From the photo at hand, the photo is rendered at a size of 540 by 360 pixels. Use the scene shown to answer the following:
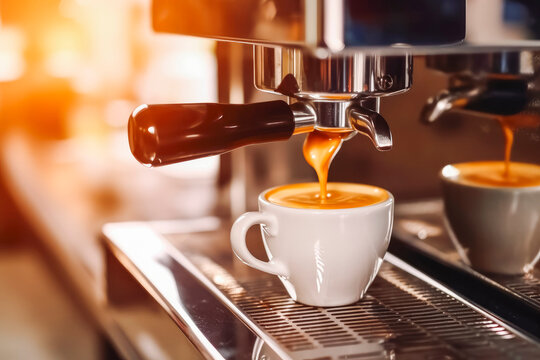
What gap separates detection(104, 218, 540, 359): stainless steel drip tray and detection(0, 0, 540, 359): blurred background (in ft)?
0.24

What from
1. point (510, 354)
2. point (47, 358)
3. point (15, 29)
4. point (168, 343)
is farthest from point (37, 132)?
point (510, 354)

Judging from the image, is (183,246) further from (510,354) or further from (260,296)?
(510,354)

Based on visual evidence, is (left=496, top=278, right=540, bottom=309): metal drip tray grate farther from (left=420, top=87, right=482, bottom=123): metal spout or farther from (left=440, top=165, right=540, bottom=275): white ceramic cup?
(left=420, top=87, right=482, bottom=123): metal spout

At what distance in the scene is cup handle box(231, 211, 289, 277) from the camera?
50 centimetres

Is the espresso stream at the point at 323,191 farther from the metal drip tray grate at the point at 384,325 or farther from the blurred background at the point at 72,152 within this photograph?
the blurred background at the point at 72,152

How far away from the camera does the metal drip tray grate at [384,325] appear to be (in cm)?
42

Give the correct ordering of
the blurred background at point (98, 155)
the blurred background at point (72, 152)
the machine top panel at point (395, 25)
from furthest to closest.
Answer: the blurred background at point (72, 152), the blurred background at point (98, 155), the machine top panel at point (395, 25)

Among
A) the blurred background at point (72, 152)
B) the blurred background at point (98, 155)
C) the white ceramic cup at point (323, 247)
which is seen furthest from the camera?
the blurred background at point (72, 152)

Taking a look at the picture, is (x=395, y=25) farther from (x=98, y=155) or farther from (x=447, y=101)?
(x=98, y=155)

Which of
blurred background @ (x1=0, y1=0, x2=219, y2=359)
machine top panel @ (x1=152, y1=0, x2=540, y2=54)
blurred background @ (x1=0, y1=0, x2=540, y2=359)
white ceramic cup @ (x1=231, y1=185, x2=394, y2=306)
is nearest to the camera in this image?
machine top panel @ (x1=152, y1=0, x2=540, y2=54)

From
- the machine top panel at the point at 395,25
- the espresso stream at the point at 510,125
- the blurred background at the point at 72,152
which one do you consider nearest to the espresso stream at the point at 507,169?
the espresso stream at the point at 510,125

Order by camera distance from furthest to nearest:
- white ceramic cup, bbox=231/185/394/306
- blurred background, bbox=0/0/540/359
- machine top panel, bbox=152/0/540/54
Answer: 1. blurred background, bbox=0/0/540/359
2. white ceramic cup, bbox=231/185/394/306
3. machine top panel, bbox=152/0/540/54

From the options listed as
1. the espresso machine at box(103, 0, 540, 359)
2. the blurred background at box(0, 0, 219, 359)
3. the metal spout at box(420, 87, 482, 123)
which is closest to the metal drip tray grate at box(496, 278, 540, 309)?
the espresso machine at box(103, 0, 540, 359)

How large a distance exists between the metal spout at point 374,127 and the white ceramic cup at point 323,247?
0.06 meters
